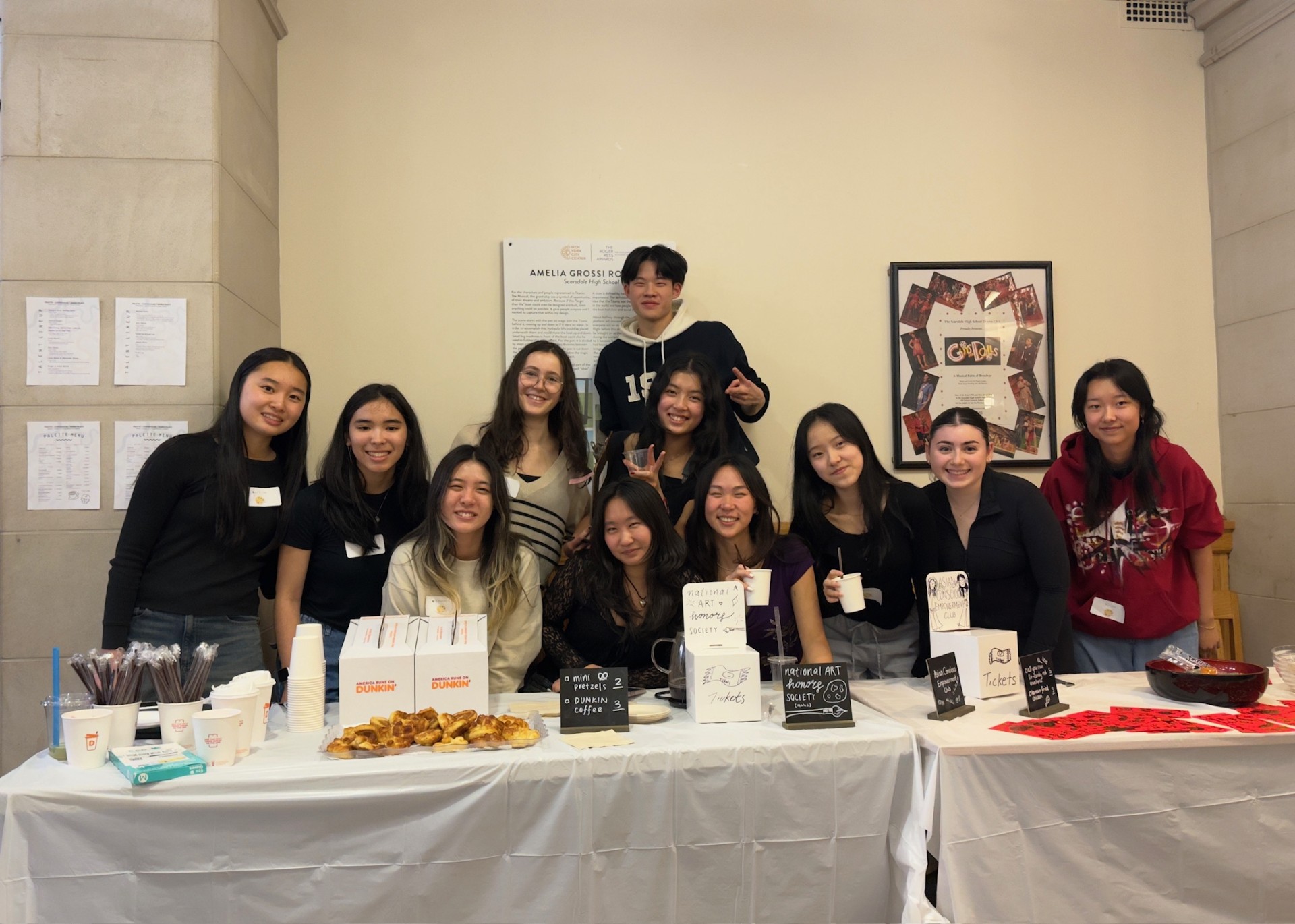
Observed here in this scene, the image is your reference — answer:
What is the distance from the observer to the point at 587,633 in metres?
2.61

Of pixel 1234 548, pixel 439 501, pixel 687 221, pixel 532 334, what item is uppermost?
pixel 687 221

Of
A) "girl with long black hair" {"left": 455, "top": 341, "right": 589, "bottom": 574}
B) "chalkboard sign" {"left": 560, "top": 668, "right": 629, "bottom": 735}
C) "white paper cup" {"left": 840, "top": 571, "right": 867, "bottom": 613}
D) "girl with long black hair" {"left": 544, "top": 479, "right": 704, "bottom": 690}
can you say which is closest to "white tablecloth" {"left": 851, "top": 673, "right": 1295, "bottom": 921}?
"white paper cup" {"left": 840, "top": 571, "right": 867, "bottom": 613}

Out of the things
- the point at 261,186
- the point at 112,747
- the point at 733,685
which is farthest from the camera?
the point at 261,186

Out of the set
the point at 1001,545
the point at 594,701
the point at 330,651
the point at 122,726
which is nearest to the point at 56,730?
the point at 122,726

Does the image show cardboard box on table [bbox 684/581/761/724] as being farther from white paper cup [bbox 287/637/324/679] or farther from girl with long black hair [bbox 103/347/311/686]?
girl with long black hair [bbox 103/347/311/686]

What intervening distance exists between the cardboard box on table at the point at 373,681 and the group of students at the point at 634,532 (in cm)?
30

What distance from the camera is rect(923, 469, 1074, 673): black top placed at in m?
2.63

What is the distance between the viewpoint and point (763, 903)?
1.90 metres

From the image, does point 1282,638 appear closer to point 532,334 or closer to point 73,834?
point 532,334

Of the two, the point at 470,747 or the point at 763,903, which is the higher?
the point at 470,747

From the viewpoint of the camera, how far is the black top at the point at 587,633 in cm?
256

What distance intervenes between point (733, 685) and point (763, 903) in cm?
46

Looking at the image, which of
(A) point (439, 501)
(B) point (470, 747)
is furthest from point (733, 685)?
(A) point (439, 501)

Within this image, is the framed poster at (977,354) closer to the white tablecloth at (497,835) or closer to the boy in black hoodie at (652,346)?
the boy in black hoodie at (652,346)
